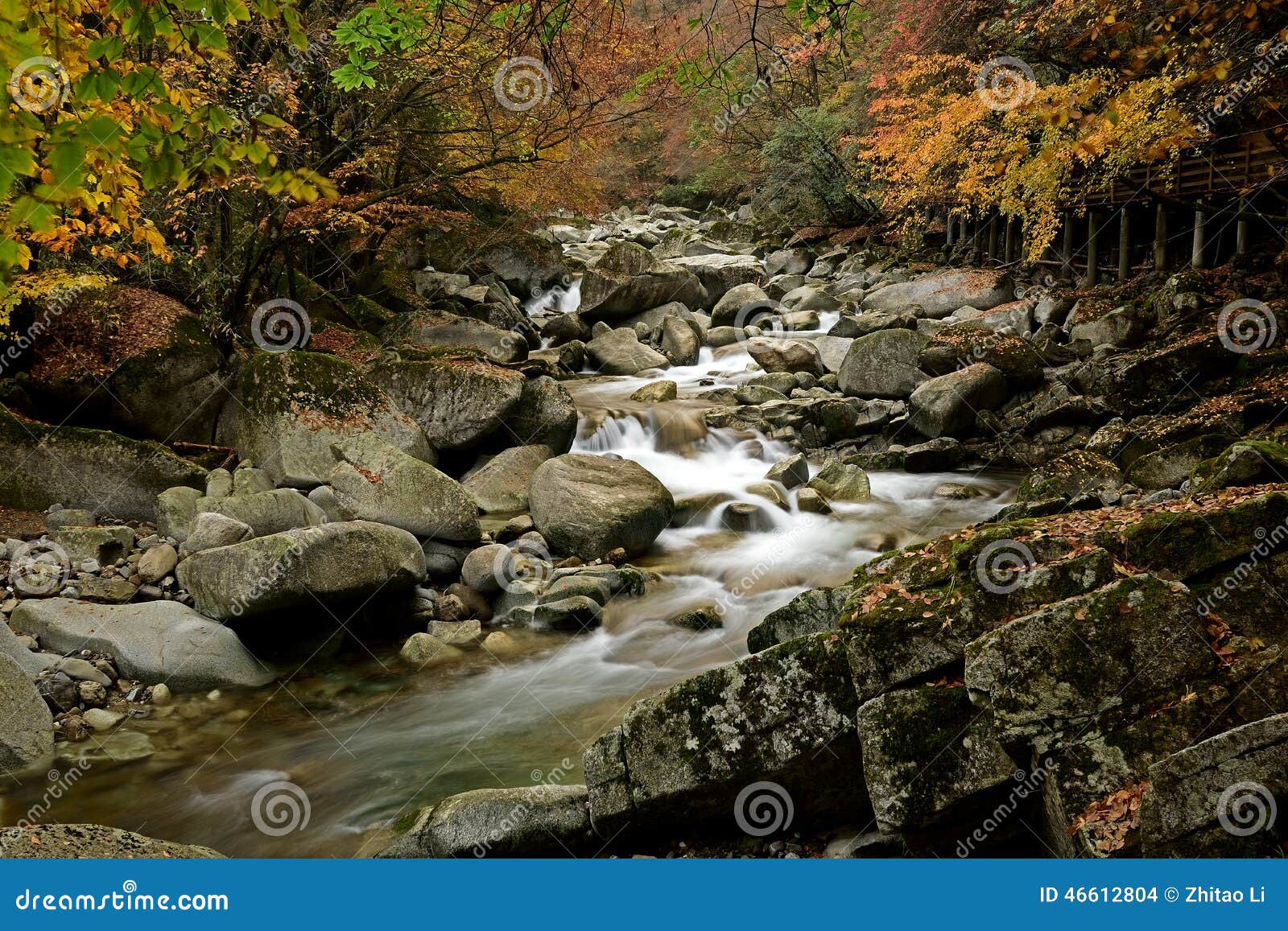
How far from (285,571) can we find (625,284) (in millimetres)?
14403

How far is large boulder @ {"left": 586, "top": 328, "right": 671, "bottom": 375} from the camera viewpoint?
18.1 metres

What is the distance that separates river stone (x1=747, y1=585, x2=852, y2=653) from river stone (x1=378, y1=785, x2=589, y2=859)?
4.95 ft

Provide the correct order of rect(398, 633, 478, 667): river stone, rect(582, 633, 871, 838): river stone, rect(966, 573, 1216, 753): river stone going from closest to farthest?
1. rect(966, 573, 1216, 753): river stone
2. rect(582, 633, 871, 838): river stone
3. rect(398, 633, 478, 667): river stone

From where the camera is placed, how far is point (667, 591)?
374 inches

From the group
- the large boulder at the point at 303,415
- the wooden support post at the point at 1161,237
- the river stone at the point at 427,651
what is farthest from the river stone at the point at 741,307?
the river stone at the point at 427,651

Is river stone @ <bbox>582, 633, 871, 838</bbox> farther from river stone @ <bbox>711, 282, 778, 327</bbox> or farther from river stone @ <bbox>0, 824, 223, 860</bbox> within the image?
river stone @ <bbox>711, 282, 778, 327</bbox>

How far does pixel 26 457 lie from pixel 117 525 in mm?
1501

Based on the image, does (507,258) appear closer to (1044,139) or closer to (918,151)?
(918,151)

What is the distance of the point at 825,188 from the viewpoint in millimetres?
27656

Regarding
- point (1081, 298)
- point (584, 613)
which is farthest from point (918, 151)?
point (584, 613)

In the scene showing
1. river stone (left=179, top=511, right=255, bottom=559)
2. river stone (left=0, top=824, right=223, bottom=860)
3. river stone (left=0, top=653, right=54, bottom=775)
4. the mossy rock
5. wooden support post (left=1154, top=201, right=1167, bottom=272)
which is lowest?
river stone (left=0, top=824, right=223, bottom=860)

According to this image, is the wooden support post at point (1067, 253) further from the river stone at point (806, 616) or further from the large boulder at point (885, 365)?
the river stone at point (806, 616)

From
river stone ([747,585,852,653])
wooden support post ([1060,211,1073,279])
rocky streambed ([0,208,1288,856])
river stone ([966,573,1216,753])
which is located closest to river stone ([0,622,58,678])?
rocky streambed ([0,208,1288,856])

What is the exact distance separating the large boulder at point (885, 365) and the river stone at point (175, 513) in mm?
10483
